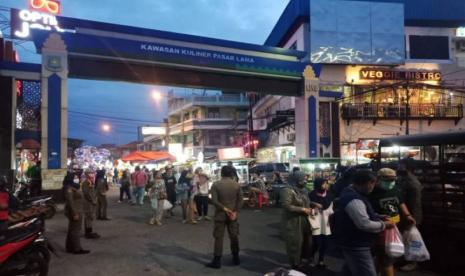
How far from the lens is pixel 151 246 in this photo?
34.6ft

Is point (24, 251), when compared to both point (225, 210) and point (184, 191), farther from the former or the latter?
point (184, 191)

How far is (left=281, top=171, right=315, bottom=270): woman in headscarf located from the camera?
25.1 feet

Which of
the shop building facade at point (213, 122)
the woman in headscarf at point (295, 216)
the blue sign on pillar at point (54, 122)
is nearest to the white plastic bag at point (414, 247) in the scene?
the woman in headscarf at point (295, 216)

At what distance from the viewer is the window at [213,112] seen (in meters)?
63.3

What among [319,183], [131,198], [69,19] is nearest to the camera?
[319,183]

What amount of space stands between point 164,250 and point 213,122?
51.7 metres

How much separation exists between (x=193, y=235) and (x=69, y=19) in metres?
12.4

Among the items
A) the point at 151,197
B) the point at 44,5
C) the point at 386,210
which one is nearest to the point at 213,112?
the point at 44,5

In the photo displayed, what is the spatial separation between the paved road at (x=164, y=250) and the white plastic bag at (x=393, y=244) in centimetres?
247

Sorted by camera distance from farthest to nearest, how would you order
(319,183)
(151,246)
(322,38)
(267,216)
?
(322,38)
(267,216)
(151,246)
(319,183)

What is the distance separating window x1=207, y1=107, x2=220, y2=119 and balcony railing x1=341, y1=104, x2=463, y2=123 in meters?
32.0

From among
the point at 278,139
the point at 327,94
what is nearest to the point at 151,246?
the point at 327,94

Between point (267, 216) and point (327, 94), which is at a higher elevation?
point (327, 94)

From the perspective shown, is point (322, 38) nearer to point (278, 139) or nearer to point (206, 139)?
point (278, 139)
